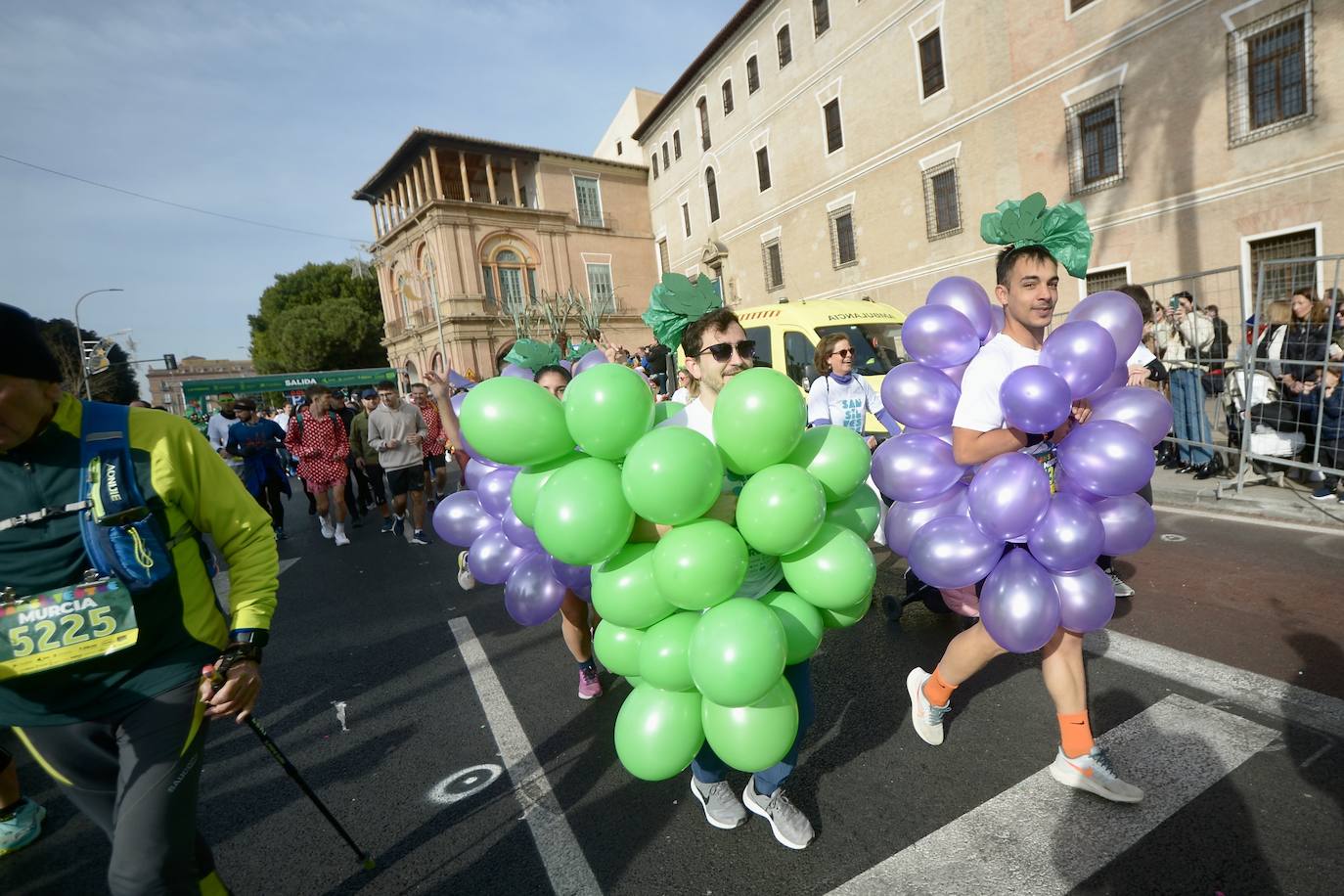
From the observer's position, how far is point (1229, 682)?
2.89m

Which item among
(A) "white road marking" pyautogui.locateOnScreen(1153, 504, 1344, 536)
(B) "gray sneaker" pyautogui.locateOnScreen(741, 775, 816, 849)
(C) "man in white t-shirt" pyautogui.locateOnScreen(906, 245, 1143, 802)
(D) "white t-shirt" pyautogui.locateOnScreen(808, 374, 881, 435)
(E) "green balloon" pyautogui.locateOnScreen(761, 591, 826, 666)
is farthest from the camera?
(D) "white t-shirt" pyautogui.locateOnScreen(808, 374, 881, 435)

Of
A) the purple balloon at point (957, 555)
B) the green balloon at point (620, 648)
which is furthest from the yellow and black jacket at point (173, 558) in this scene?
the purple balloon at point (957, 555)

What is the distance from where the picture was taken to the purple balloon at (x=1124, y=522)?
8.02 feet

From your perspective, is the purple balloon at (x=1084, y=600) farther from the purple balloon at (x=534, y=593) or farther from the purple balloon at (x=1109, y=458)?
the purple balloon at (x=534, y=593)

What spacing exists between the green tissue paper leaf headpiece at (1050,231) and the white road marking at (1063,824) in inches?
72.9

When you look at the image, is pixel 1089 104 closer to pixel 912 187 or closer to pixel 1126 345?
pixel 912 187

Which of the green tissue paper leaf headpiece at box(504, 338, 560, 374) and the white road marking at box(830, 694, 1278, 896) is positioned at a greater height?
the green tissue paper leaf headpiece at box(504, 338, 560, 374)

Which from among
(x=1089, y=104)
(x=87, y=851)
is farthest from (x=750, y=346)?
(x=1089, y=104)

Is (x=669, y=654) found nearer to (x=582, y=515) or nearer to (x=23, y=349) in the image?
(x=582, y=515)

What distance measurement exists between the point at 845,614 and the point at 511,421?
1216 millimetres

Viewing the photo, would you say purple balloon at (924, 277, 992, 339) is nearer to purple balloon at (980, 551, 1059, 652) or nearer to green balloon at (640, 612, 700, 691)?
purple balloon at (980, 551, 1059, 652)

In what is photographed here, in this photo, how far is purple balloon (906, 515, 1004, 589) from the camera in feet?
8.04

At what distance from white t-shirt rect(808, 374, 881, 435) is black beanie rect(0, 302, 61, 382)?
4154 millimetres

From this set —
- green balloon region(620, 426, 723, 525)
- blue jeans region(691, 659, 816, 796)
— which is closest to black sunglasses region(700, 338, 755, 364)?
green balloon region(620, 426, 723, 525)
